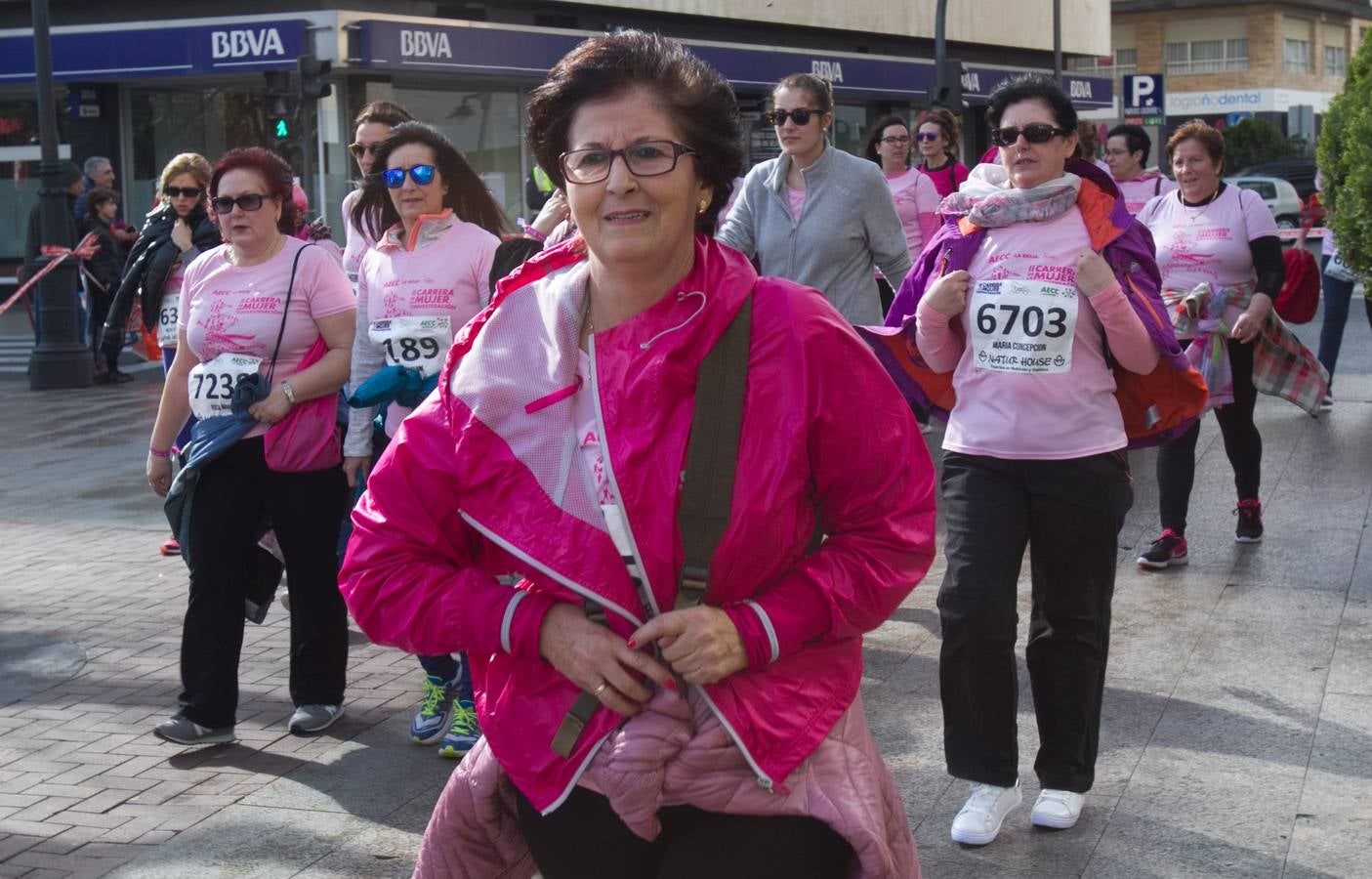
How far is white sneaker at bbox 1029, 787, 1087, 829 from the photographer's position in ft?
14.7

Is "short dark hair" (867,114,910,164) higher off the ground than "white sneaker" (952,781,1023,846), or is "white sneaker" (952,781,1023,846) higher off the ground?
"short dark hair" (867,114,910,164)

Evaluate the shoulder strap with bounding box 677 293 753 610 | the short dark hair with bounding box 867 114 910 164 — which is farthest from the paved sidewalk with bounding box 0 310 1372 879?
the short dark hair with bounding box 867 114 910 164

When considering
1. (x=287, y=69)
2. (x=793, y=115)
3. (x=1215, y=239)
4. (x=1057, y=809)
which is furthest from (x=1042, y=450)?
(x=287, y=69)

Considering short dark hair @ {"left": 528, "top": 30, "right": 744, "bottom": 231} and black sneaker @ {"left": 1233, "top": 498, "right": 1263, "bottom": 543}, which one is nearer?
short dark hair @ {"left": 528, "top": 30, "right": 744, "bottom": 231}

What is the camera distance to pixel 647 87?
2494mm

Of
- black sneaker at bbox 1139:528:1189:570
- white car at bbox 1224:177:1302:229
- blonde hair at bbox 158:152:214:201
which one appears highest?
white car at bbox 1224:177:1302:229

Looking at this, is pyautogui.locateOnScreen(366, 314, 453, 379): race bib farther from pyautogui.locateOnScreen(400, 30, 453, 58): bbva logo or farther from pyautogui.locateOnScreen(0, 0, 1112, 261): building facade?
pyautogui.locateOnScreen(400, 30, 453, 58): bbva logo

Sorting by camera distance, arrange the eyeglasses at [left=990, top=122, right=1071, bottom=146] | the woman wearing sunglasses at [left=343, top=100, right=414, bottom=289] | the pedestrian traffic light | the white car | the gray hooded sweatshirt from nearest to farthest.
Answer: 1. the eyeglasses at [left=990, top=122, right=1071, bottom=146]
2. the woman wearing sunglasses at [left=343, top=100, right=414, bottom=289]
3. the gray hooded sweatshirt
4. the pedestrian traffic light
5. the white car

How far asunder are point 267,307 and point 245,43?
19708 millimetres

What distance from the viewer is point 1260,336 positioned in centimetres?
802

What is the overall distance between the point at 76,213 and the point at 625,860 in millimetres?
16785

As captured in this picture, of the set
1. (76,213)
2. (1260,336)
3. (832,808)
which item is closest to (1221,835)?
(832,808)

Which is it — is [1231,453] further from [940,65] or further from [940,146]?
[940,65]

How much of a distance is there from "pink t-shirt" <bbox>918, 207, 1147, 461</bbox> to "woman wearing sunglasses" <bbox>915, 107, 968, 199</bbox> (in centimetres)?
763
